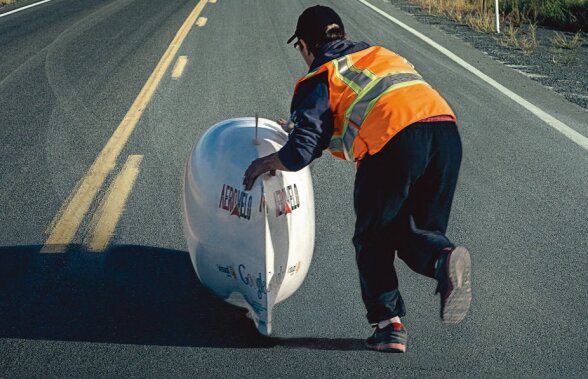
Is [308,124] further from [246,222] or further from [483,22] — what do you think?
[483,22]

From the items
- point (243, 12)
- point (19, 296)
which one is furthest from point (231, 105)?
point (243, 12)

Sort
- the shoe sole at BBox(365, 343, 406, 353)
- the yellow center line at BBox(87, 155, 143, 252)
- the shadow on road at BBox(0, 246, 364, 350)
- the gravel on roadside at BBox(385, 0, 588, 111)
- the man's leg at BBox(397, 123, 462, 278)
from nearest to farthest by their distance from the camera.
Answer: the man's leg at BBox(397, 123, 462, 278), the shoe sole at BBox(365, 343, 406, 353), the shadow on road at BBox(0, 246, 364, 350), the yellow center line at BBox(87, 155, 143, 252), the gravel on roadside at BBox(385, 0, 588, 111)

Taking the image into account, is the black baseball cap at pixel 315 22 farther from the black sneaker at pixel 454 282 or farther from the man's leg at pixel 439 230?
the black sneaker at pixel 454 282

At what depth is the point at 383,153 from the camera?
13.0 ft

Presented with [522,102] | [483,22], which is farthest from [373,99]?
[483,22]

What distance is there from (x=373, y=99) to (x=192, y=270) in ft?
5.97

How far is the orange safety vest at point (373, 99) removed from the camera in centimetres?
388

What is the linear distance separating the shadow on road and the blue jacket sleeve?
3.32ft

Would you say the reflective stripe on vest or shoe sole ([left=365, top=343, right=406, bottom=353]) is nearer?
the reflective stripe on vest

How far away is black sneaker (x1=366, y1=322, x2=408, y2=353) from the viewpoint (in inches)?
164

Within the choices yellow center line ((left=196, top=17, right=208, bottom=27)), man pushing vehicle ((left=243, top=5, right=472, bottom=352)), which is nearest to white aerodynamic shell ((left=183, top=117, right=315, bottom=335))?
man pushing vehicle ((left=243, top=5, right=472, bottom=352))

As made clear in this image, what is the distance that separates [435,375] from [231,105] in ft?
19.2

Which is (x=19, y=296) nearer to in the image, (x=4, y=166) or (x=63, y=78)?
(x=4, y=166)

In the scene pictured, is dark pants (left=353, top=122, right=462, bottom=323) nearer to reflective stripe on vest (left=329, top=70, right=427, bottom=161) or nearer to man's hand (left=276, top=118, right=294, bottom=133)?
reflective stripe on vest (left=329, top=70, right=427, bottom=161)
